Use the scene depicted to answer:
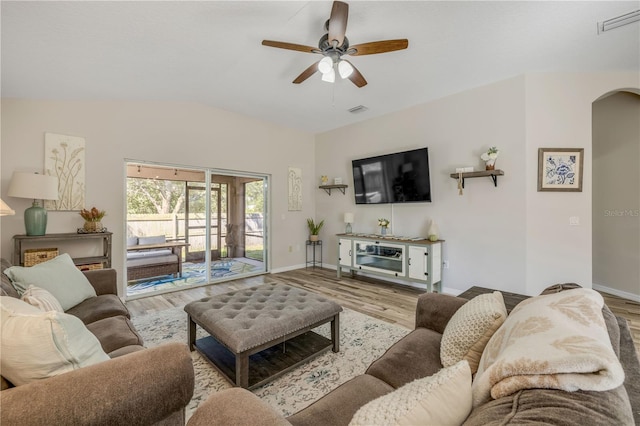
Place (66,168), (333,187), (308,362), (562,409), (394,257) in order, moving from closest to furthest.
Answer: (562,409)
(308,362)
(66,168)
(394,257)
(333,187)

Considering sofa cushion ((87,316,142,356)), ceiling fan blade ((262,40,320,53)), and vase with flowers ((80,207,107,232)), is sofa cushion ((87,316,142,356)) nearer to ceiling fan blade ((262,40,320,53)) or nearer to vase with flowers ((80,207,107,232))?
vase with flowers ((80,207,107,232))

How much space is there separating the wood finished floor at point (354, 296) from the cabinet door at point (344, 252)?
31 centimetres

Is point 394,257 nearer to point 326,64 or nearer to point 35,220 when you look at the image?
point 326,64

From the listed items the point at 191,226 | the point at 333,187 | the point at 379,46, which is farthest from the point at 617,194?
the point at 191,226

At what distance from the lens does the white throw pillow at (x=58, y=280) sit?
74.4 inches

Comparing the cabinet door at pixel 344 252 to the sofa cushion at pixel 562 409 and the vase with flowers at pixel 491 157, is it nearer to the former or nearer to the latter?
the vase with flowers at pixel 491 157

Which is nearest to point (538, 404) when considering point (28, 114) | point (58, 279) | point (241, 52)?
point (58, 279)

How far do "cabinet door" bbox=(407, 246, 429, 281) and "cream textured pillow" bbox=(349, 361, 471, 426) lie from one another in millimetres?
3237

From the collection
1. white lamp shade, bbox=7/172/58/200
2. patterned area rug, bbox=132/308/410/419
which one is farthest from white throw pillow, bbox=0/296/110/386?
white lamp shade, bbox=7/172/58/200

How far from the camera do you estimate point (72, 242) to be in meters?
3.39

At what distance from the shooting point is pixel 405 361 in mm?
1374

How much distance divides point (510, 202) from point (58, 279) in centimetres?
471

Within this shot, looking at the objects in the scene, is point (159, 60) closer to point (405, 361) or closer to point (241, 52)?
point (241, 52)

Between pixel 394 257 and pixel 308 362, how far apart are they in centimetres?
244
